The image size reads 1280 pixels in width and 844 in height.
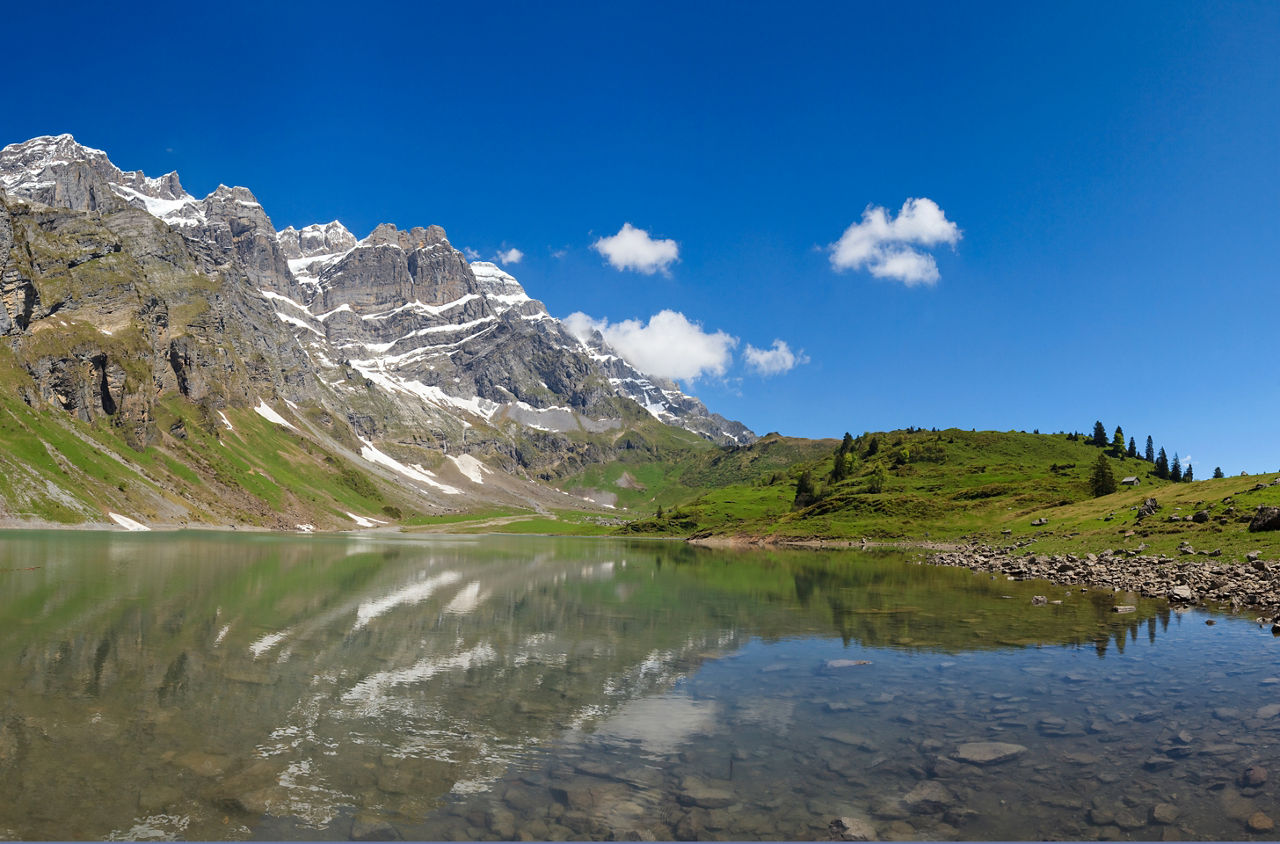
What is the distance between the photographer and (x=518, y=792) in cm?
1307

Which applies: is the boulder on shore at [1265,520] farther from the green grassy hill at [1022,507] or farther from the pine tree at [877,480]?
the pine tree at [877,480]

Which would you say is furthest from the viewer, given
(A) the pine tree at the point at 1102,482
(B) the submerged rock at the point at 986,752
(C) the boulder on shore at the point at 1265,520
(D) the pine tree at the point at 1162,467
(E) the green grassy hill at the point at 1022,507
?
(D) the pine tree at the point at 1162,467

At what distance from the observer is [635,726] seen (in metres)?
17.8

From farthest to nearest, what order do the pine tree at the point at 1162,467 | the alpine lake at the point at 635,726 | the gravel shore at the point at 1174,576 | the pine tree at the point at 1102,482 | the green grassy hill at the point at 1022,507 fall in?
the pine tree at the point at 1162,467, the pine tree at the point at 1102,482, the green grassy hill at the point at 1022,507, the gravel shore at the point at 1174,576, the alpine lake at the point at 635,726

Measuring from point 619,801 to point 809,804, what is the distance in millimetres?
3607

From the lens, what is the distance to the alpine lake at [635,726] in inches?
471

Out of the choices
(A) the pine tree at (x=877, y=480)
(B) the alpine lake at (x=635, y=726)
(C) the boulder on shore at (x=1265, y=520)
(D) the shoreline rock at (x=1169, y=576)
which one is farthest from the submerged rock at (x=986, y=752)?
(A) the pine tree at (x=877, y=480)

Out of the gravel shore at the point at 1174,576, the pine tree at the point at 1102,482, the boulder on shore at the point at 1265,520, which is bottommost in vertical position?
the gravel shore at the point at 1174,576

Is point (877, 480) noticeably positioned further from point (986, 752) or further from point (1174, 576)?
point (986, 752)

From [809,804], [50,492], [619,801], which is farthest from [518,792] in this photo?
[50,492]

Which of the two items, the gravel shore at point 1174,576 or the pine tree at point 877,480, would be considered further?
the pine tree at point 877,480

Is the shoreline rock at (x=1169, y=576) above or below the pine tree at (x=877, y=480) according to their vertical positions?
below

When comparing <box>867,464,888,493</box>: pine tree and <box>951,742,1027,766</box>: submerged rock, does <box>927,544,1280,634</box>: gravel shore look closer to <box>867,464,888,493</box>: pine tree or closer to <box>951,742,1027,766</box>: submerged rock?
<box>951,742,1027,766</box>: submerged rock

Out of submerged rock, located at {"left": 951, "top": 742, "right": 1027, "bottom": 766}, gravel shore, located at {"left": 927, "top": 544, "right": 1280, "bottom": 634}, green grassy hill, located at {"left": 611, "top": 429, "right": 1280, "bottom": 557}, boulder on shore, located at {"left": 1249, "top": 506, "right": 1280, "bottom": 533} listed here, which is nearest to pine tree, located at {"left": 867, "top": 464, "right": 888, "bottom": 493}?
green grassy hill, located at {"left": 611, "top": 429, "right": 1280, "bottom": 557}
